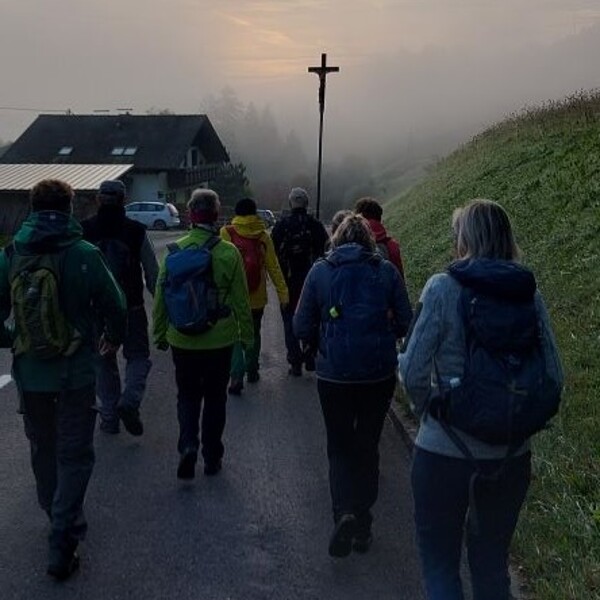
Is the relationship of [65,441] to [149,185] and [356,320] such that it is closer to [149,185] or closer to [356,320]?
[356,320]

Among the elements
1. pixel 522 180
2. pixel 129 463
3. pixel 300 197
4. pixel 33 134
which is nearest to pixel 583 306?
pixel 300 197

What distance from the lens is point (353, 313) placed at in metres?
4.88

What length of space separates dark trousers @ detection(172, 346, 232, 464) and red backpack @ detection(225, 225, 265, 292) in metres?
2.40

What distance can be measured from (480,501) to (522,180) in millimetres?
13670

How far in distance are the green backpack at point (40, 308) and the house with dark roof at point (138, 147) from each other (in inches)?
2162

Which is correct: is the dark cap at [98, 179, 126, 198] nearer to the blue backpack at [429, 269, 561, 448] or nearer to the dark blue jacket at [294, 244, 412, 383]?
the dark blue jacket at [294, 244, 412, 383]

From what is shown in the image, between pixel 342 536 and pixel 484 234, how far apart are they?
2114mm

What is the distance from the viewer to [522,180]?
16.5 meters

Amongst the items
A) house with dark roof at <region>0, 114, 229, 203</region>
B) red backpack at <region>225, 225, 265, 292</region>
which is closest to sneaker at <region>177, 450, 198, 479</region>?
red backpack at <region>225, 225, 265, 292</region>

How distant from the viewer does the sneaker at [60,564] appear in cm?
470

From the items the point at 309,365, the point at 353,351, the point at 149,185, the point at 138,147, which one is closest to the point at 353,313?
the point at 353,351

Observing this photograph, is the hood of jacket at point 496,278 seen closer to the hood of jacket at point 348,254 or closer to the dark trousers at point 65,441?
the hood of jacket at point 348,254

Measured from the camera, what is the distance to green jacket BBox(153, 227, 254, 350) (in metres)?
6.04

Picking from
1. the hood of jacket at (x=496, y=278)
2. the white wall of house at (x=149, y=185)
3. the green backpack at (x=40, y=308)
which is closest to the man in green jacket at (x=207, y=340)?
the green backpack at (x=40, y=308)
